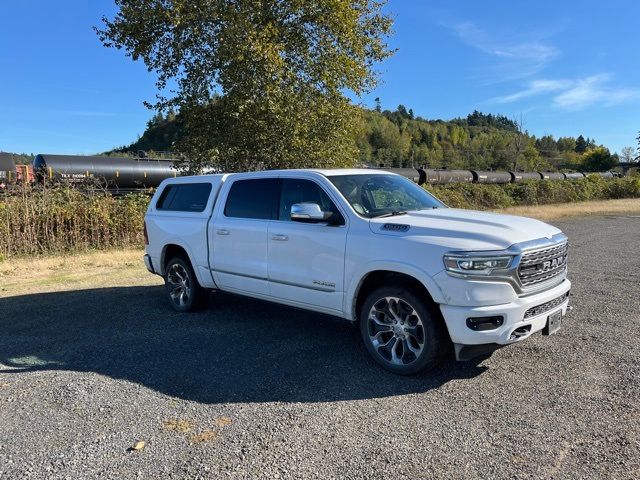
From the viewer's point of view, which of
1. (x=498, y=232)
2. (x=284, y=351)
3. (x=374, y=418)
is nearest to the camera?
(x=374, y=418)

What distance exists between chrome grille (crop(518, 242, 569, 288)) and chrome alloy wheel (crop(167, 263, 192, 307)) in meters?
4.45

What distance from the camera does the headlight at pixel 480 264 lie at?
4.18m

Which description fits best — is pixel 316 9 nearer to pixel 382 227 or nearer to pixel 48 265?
pixel 48 265

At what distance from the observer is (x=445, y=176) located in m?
45.1

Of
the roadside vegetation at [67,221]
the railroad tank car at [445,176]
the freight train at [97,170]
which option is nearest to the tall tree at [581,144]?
the railroad tank car at [445,176]

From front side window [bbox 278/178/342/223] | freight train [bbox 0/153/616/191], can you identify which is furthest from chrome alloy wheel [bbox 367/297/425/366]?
freight train [bbox 0/153/616/191]

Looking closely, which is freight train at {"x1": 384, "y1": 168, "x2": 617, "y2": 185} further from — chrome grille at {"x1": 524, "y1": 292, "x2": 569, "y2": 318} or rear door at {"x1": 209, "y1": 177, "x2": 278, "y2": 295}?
chrome grille at {"x1": 524, "y1": 292, "x2": 569, "y2": 318}

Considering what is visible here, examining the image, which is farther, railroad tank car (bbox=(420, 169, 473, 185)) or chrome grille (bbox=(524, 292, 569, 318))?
railroad tank car (bbox=(420, 169, 473, 185))

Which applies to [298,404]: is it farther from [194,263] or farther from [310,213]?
[194,263]

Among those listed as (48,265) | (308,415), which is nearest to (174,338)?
(308,415)

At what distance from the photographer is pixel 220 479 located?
3.11 meters

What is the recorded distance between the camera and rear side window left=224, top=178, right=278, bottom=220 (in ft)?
19.6

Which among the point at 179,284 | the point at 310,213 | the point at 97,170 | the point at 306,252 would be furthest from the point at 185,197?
the point at 97,170

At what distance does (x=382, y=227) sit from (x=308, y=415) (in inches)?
71.4
